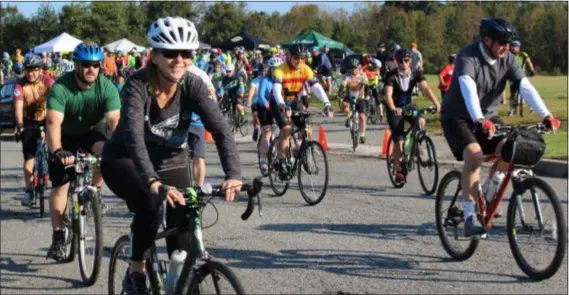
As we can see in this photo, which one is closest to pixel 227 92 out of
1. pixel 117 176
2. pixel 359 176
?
pixel 359 176

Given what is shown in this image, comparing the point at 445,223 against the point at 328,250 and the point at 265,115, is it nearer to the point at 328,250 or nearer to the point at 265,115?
the point at 328,250

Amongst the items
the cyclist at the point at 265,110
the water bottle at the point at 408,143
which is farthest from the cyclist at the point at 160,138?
the cyclist at the point at 265,110

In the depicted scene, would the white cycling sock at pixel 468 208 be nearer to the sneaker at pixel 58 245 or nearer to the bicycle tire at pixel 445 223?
the bicycle tire at pixel 445 223

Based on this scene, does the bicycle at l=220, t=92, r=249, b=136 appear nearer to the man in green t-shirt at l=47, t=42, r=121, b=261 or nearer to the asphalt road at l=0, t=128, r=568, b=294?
the asphalt road at l=0, t=128, r=568, b=294

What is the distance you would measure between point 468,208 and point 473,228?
196mm

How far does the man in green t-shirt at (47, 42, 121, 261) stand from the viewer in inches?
277

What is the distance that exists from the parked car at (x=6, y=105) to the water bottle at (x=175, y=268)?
8.71 meters

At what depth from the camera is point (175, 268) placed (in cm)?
443

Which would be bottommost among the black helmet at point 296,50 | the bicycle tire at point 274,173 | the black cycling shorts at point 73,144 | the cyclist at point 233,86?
the cyclist at point 233,86

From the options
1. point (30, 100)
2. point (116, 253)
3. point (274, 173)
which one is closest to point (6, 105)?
point (30, 100)

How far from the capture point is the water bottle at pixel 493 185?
690 cm

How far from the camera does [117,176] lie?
200 inches

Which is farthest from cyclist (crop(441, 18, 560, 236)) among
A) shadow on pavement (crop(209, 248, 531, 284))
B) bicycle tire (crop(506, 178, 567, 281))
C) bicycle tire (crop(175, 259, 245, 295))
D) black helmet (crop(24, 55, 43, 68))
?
black helmet (crop(24, 55, 43, 68))

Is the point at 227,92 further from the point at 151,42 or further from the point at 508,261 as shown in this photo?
the point at 151,42
